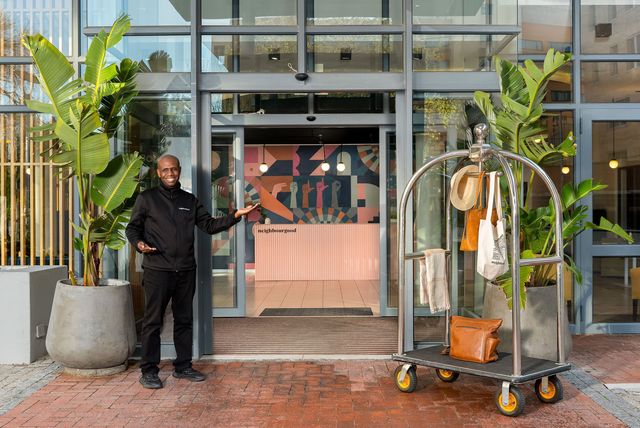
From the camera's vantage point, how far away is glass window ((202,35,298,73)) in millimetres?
5684

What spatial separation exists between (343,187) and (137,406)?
31.9ft

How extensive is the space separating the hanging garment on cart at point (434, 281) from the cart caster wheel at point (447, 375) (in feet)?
1.45

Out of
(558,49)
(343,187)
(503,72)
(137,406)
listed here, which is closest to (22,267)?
(137,406)

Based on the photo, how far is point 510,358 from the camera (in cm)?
449

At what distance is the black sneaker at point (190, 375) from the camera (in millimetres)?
4852

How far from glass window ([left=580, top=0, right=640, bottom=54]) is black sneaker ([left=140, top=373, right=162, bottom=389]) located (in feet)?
16.7

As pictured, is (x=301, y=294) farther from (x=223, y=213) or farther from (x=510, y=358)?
(x=510, y=358)

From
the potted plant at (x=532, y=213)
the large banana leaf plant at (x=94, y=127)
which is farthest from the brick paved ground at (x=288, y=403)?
the large banana leaf plant at (x=94, y=127)

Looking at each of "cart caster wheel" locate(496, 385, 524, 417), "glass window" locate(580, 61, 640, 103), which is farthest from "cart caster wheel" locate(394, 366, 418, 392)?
"glass window" locate(580, 61, 640, 103)

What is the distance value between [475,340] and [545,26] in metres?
3.75

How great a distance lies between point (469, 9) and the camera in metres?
5.71

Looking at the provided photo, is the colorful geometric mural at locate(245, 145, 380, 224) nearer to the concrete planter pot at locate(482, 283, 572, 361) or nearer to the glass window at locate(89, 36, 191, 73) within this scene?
the glass window at locate(89, 36, 191, 73)

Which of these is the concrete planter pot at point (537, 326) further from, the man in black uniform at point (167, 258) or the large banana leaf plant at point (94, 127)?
the large banana leaf plant at point (94, 127)

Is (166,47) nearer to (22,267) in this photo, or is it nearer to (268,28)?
(268,28)
